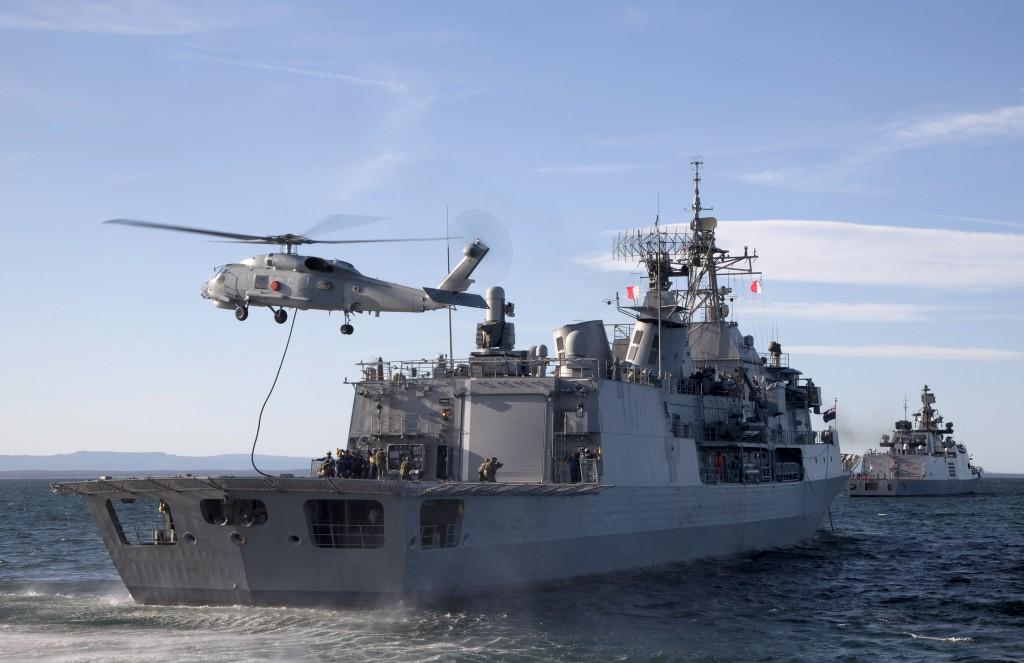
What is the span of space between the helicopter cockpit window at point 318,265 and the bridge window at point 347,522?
21.0 ft

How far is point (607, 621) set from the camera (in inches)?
827

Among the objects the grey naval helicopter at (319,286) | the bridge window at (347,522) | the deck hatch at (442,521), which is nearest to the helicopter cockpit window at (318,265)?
the grey naval helicopter at (319,286)

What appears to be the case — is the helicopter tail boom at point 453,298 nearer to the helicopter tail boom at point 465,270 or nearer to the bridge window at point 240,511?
the helicopter tail boom at point 465,270

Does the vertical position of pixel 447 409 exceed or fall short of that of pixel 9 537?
it exceeds it

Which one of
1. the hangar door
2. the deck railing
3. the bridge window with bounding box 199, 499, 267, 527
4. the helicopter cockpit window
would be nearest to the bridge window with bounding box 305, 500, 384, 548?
the deck railing

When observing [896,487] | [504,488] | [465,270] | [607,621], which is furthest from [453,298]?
[896,487]

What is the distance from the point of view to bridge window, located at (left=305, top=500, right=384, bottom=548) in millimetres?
20766

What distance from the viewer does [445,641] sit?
18.6 metres

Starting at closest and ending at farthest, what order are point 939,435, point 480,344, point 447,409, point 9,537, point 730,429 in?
point 447,409 → point 480,344 → point 730,429 → point 9,537 → point 939,435

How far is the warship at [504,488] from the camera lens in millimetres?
20641

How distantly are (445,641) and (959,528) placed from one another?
36456 millimetres

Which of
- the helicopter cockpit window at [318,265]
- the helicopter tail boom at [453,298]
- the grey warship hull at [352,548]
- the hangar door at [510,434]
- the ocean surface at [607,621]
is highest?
the helicopter cockpit window at [318,265]

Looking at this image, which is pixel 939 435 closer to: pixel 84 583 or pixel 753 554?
pixel 753 554

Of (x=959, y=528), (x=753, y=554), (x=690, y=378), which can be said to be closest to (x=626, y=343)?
(x=690, y=378)
